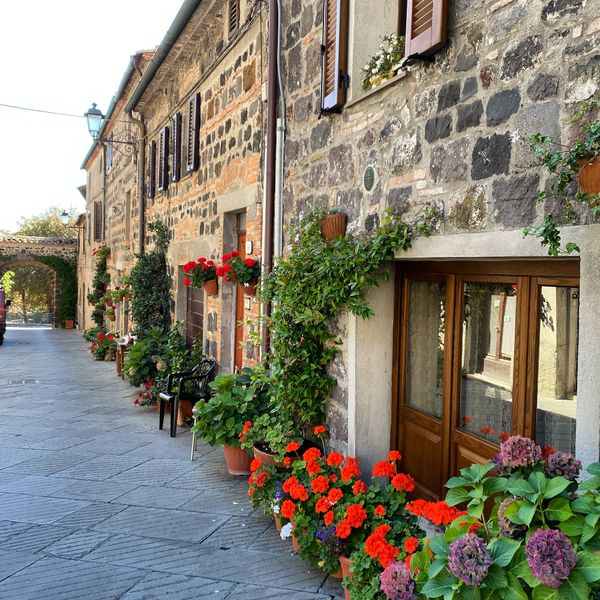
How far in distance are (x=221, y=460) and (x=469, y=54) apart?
4299 mm

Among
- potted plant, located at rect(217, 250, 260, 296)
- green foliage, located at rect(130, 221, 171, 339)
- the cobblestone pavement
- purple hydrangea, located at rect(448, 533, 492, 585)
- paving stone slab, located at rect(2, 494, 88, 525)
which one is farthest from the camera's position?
green foliage, located at rect(130, 221, 171, 339)

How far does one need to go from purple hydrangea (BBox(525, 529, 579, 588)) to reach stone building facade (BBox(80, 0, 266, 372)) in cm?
401

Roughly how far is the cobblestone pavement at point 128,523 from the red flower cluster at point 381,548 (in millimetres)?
550

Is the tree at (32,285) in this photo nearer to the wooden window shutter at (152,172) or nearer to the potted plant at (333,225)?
the wooden window shutter at (152,172)

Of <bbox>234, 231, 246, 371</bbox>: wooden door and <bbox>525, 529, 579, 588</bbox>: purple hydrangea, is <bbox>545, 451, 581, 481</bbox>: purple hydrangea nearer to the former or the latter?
<bbox>525, 529, 579, 588</bbox>: purple hydrangea

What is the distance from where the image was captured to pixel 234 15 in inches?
261

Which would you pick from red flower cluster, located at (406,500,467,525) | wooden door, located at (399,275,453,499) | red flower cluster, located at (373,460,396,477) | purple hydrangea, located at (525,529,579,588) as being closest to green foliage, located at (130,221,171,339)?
wooden door, located at (399,275,453,499)

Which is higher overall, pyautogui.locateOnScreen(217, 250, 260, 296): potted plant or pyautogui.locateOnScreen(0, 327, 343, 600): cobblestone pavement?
pyautogui.locateOnScreen(217, 250, 260, 296): potted plant

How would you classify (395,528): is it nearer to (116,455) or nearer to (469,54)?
(469,54)

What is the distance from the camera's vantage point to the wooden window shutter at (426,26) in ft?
9.46

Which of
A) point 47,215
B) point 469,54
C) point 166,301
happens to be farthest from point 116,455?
point 47,215

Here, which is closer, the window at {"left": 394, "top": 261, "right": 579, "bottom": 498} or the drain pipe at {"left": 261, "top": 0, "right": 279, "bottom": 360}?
the window at {"left": 394, "top": 261, "right": 579, "bottom": 498}

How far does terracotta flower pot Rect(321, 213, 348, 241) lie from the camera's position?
158 inches

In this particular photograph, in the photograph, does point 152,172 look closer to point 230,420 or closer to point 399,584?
point 230,420
